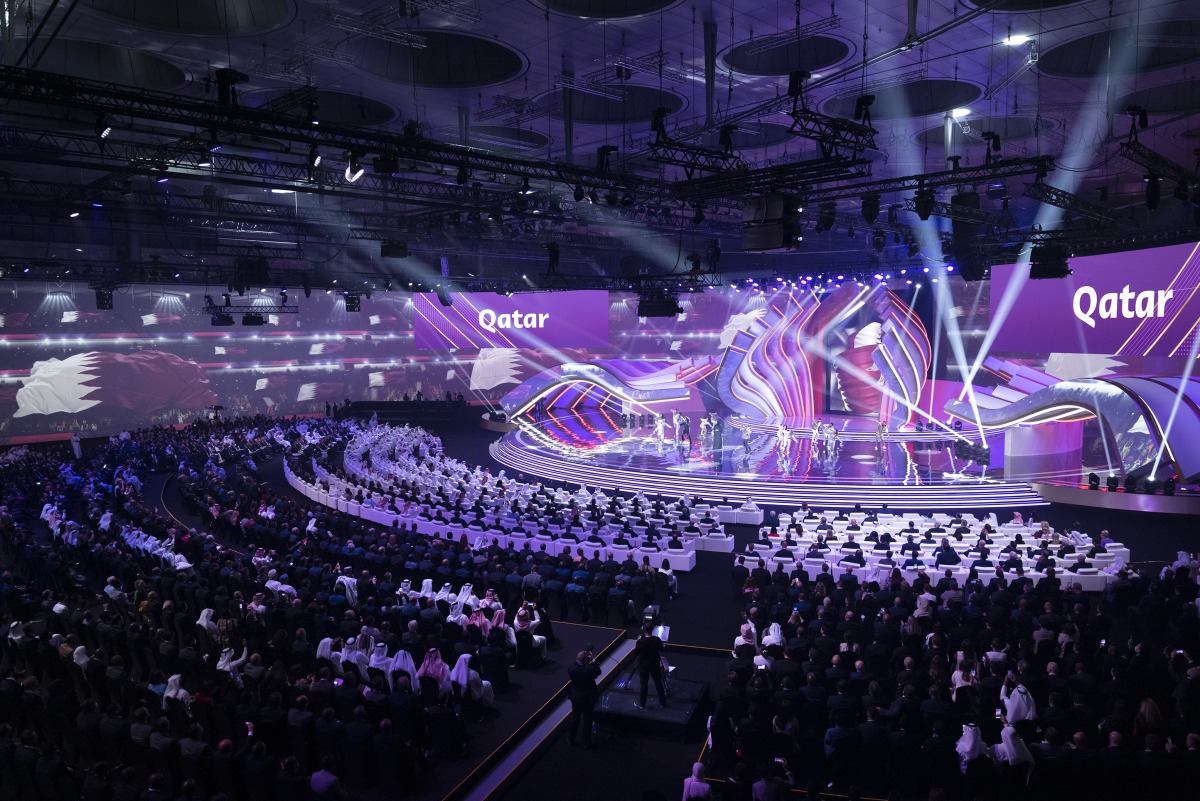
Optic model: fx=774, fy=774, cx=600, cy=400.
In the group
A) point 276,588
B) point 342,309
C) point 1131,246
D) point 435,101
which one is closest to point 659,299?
point 435,101

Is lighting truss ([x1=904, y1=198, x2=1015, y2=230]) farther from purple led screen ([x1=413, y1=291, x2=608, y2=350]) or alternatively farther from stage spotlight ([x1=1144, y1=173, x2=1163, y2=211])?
purple led screen ([x1=413, y1=291, x2=608, y2=350])

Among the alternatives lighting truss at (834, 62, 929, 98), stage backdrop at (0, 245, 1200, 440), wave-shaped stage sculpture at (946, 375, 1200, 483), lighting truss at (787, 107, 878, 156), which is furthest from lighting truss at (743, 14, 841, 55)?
wave-shaped stage sculpture at (946, 375, 1200, 483)

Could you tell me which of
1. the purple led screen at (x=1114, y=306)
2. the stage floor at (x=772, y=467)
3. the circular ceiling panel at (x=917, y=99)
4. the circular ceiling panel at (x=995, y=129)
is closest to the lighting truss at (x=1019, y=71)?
the circular ceiling panel at (x=917, y=99)

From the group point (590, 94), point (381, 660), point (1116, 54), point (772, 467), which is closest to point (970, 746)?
point (381, 660)

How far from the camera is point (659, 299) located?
24.5m

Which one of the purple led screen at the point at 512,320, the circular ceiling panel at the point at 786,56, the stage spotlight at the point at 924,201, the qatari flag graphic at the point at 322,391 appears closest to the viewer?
the circular ceiling panel at the point at 786,56

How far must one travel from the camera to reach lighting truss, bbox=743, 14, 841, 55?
11539mm

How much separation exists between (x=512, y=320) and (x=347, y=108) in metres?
17.1

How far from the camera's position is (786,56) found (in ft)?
44.8

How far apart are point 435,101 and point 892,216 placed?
14.2 m

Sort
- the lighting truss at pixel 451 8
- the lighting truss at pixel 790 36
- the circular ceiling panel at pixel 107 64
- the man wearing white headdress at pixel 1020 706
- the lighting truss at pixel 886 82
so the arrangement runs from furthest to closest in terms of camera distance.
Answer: the lighting truss at pixel 886 82 < the circular ceiling panel at pixel 107 64 < the lighting truss at pixel 790 36 < the lighting truss at pixel 451 8 < the man wearing white headdress at pixel 1020 706

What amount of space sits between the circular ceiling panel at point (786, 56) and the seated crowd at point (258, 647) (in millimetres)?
9194

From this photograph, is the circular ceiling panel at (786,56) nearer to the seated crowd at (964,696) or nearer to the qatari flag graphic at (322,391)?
the seated crowd at (964,696)

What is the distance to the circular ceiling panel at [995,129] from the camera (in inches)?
687
